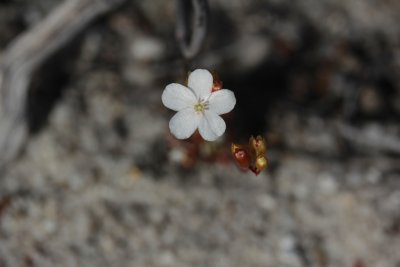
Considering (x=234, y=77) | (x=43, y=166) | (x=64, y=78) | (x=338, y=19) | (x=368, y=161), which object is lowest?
(x=43, y=166)

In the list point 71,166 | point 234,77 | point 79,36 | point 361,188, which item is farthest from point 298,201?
point 79,36

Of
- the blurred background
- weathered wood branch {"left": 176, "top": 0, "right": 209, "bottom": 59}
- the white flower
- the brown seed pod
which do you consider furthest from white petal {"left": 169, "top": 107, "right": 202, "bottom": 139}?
the blurred background

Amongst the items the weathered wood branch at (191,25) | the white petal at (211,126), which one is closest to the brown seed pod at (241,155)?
the white petal at (211,126)

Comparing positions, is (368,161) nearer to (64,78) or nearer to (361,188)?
(361,188)

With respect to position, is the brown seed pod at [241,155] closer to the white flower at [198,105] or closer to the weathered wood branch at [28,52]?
the white flower at [198,105]

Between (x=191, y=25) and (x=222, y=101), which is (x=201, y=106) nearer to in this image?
(x=222, y=101)

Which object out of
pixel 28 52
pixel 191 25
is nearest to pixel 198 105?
pixel 191 25
